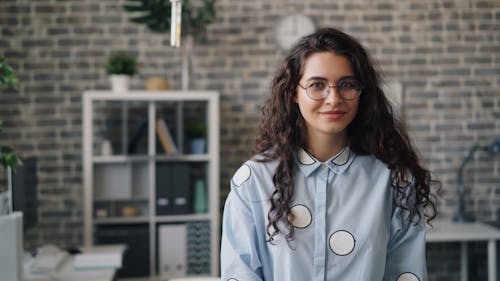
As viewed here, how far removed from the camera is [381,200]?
1.40 metres

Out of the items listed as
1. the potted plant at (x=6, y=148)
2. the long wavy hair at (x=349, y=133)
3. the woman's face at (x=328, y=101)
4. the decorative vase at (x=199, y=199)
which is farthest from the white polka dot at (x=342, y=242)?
the decorative vase at (x=199, y=199)

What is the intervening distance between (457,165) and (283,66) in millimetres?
2991

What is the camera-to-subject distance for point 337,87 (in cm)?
135

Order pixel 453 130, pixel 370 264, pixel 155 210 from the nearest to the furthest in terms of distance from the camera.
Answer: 1. pixel 370 264
2. pixel 155 210
3. pixel 453 130

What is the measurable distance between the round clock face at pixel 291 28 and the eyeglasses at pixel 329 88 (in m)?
2.56

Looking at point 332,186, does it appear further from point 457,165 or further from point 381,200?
point 457,165

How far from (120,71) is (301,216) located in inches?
93.4

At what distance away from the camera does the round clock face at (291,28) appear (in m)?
3.87

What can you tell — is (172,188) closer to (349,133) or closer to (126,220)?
(126,220)

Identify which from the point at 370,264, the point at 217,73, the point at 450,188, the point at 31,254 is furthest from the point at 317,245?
the point at 450,188

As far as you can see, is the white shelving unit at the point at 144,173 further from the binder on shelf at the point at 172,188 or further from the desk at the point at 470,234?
the desk at the point at 470,234

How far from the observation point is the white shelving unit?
3.42 metres

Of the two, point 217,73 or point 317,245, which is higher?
point 217,73

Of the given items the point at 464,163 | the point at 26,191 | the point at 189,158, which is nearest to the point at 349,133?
the point at 26,191
